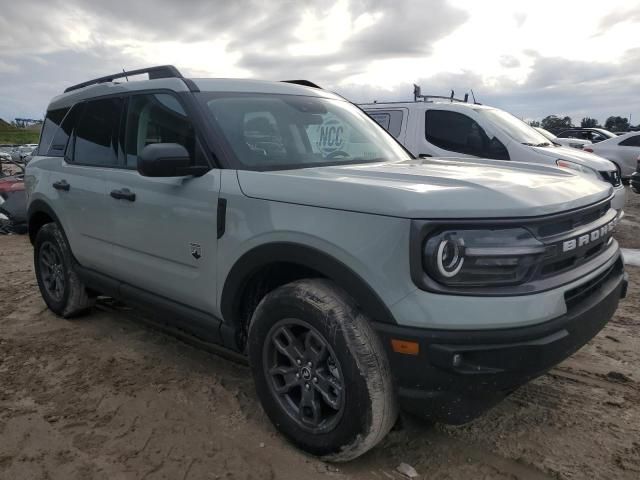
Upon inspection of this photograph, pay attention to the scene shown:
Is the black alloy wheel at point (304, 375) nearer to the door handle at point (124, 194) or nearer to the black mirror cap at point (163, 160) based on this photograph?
the black mirror cap at point (163, 160)

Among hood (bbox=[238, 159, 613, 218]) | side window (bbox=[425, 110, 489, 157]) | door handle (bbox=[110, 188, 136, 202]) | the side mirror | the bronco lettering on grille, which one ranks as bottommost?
the bronco lettering on grille

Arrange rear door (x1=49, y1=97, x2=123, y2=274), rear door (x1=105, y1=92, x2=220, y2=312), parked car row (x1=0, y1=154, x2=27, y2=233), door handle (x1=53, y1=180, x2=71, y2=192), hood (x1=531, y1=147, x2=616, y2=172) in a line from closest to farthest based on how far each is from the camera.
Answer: rear door (x1=105, y1=92, x2=220, y2=312) → rear door (x1=49, y1=97, x2=123, y2=274) → door handle (x1=53, y1=180, x2=71, y2=192) → hood (x1=531, y1=147, x2=616, y2=172) → parked car row (x1=0, y1=154, x2=27, y2=233)

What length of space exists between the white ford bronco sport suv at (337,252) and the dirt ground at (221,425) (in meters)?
0.34

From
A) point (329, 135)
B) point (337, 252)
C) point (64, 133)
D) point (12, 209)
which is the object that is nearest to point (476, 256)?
point (337, 252)

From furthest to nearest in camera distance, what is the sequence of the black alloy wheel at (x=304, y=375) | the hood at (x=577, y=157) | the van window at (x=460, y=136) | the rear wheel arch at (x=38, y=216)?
1. the van window at (x=460, y=136)
2. the hood at (x=577, y=157)
3. the rear wheel arch at (x=38, y=216)
4. the black alloy wheel at (x=304, y=375)

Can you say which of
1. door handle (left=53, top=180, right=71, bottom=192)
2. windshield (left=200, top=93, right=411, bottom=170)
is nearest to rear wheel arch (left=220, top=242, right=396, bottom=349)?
windshield (left=200, top=93, right=411, bottom=170)

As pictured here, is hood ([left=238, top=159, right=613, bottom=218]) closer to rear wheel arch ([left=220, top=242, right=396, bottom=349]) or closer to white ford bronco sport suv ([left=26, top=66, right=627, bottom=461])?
white ford bronco sport suv ([left=26, top=66, right=627, bottom=461])

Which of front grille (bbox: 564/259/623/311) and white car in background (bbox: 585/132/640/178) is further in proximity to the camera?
white car in background (bbox: 585/132/640/178)

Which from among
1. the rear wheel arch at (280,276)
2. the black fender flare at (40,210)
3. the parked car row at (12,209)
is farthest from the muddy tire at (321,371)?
the parked car row at (12,209)

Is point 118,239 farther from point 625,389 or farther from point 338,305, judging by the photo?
point 625,389

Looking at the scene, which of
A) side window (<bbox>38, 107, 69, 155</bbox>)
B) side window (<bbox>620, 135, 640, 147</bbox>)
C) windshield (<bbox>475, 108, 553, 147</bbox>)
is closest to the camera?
side window (<bbox>38, 107, 69, 155</bbox>)

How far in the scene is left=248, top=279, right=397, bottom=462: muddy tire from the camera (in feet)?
7.56

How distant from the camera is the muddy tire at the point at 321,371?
7.56ft

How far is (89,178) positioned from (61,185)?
490 mm
